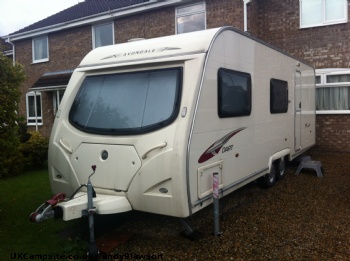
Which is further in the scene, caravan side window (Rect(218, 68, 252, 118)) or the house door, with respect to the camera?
the house door

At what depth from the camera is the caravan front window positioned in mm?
4297

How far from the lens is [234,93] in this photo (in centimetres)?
509

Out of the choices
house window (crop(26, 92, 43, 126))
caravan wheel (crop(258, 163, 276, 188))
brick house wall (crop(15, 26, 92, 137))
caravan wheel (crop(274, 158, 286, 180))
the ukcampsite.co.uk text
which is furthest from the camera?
house window (crop(26, 92, 43, 126))

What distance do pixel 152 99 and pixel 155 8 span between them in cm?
982

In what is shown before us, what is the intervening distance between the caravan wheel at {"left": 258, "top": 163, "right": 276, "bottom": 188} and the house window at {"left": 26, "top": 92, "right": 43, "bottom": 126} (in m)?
12.4

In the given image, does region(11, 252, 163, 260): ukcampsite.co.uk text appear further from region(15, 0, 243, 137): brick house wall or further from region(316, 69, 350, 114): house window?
region(316, 69, 350, 114): house window

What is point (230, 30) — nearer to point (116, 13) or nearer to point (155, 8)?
point (155, 8)

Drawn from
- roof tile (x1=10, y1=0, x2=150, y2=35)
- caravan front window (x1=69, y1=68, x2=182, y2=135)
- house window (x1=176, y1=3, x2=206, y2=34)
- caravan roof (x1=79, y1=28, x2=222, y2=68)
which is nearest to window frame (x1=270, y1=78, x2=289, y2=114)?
caravan roof (x1=79, y1=28, x2=222, y2=68)

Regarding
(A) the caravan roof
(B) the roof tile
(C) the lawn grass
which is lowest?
(C) the lawn grass

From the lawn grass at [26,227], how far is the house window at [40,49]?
10.7 meters

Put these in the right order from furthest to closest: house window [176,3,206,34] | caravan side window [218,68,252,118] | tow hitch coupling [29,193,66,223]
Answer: house window [176,3,206,34] → caravan side window [218,68,252,118] → tow hitch coupling [29,193,66,223]

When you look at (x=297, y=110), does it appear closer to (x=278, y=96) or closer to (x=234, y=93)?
(x=278, y=96)

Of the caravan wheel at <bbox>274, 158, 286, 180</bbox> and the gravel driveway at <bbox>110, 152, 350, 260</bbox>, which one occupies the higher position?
the caravan wheel at <bbox>274, 158, 286, 180</bbox>

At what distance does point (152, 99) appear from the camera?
446cm
